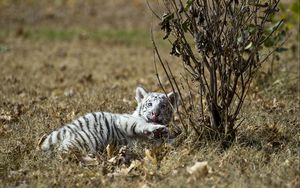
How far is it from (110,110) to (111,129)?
147 cm

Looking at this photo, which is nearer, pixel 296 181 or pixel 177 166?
pixel 296 181

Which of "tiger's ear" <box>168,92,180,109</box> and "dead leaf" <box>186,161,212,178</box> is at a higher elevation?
"tiger's ear" <box>168,92,180,109</box>

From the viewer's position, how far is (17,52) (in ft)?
46.1

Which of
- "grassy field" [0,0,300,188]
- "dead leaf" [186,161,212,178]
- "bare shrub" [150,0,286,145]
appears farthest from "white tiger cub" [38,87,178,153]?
"dead leaf" [186,161,212,178]

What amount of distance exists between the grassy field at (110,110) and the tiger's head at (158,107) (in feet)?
1.41

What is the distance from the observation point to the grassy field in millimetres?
4895

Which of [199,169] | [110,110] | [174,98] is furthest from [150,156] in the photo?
[110,110]

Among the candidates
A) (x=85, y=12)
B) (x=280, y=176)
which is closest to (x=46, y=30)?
(x=85, y=12)

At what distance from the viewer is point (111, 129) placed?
5848 millimetres

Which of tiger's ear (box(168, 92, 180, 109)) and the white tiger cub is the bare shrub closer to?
the white tiger cub

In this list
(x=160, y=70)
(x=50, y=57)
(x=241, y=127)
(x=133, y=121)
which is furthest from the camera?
(x=50, y=57)

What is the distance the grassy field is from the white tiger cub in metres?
0.18

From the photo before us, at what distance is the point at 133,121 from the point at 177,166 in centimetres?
94

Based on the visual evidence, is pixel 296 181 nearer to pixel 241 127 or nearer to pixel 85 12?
pixel 241 127
